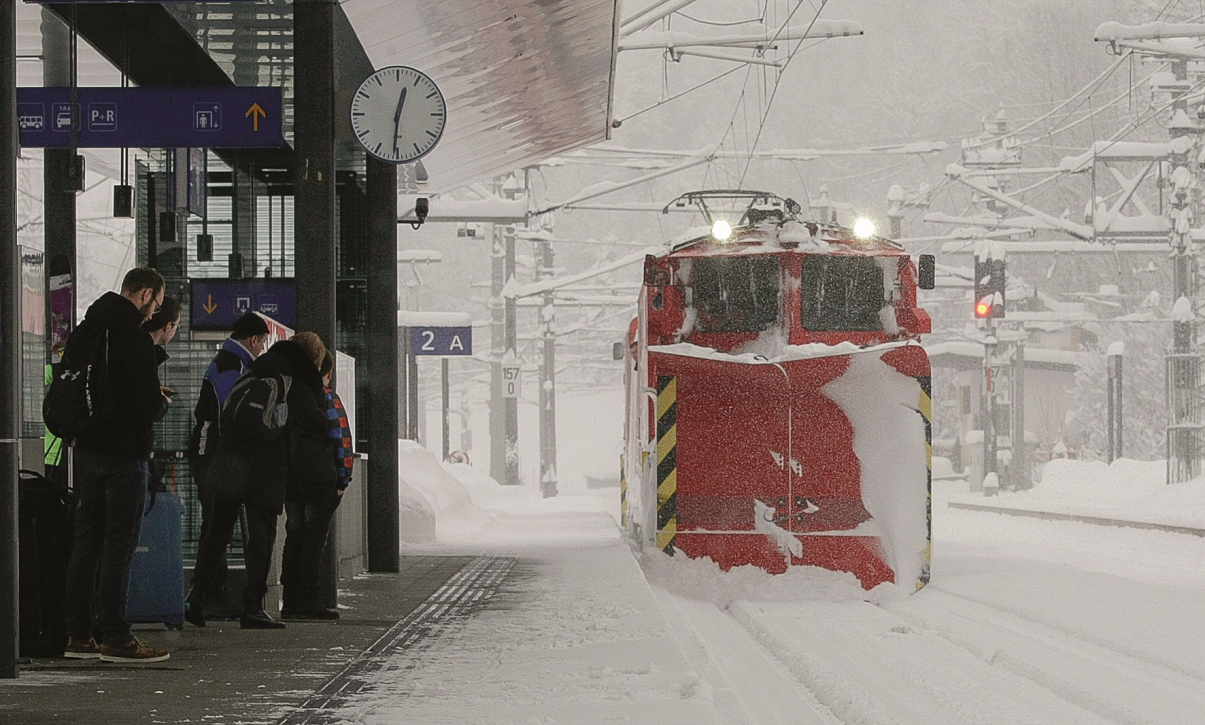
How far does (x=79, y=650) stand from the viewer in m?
8.79

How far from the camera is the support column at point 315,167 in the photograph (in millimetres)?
11258

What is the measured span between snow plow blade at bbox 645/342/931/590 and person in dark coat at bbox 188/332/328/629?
4.81m

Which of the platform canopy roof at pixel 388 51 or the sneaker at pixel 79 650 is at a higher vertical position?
the platform canopy roof at pixel 388 51

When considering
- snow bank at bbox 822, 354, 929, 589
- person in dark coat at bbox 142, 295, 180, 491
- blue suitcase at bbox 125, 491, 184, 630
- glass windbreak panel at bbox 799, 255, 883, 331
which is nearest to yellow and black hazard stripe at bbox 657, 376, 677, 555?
snow bank at bbox 822, 354, 929, 589

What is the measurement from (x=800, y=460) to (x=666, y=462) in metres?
1.13

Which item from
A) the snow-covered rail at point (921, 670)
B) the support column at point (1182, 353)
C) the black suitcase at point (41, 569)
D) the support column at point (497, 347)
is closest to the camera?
the snow-covered rail at point (921, 670)

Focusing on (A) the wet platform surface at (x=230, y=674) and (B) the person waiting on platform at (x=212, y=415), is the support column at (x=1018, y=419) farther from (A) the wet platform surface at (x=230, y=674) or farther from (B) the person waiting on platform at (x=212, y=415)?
(B) the person waiting on platform at (x=212, y=415)

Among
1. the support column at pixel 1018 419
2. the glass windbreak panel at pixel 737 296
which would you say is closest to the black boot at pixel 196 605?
the glass windbreak panel at pixel 737 296

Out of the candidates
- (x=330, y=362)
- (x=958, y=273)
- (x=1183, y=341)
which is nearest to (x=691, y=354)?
(x=330, y=362)

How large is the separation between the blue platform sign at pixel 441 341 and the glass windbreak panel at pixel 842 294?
44.6 ft

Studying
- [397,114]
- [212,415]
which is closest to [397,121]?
[397,114]

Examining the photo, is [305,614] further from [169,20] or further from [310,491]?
[169,20]

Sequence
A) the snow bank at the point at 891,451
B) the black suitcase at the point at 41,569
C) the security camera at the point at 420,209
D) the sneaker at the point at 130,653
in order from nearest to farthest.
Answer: the sneaker at the point at 130,653 → the black suitcase at the point at 41,569 → the snow bank at the point at 891,451 → the security camera at the point at 420,209

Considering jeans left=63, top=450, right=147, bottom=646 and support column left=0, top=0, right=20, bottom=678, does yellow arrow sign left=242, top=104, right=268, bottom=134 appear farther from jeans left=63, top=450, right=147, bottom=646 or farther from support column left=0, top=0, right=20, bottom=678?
jeans left=63, top=450, right=147, bottom=646
